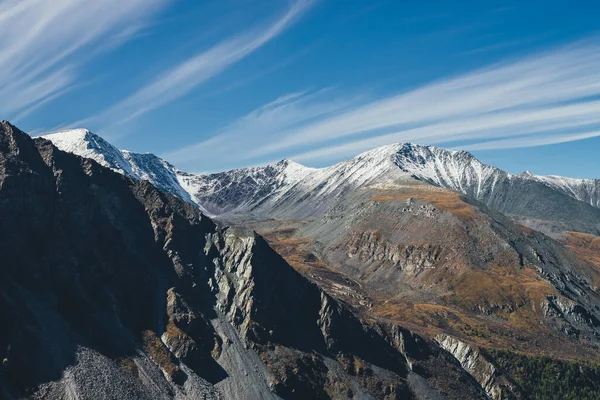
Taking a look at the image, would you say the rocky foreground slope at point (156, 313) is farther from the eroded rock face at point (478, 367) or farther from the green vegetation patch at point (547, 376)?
the green vegetation patch at point (547, 376)

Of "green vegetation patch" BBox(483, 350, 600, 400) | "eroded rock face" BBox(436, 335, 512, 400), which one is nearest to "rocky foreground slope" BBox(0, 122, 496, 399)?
"eroded rock face" BBox(436, 335, 512, 400)

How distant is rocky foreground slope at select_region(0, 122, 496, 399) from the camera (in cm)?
10250

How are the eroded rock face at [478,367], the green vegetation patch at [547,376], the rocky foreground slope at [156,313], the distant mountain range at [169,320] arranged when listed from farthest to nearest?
the green vegetation patch at [547,376] → the eroded rock face at [478,367] → the distant mountain range at [169,320] → the rocky foreground slope at [156,313]

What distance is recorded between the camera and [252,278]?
143m

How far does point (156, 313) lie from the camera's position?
127438mm

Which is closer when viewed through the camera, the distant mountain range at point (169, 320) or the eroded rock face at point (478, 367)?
the distant mountain range at point (169, 320)

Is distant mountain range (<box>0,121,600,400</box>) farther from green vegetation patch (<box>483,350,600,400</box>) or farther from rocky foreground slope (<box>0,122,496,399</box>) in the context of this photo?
green vegetation patch (<box>483,350,600,400</box>)

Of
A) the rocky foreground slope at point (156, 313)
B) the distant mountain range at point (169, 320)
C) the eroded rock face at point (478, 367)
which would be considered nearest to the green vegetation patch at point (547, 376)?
the distant mountain range at point (169, 320)

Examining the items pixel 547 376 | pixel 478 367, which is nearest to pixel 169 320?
pixel 478 367

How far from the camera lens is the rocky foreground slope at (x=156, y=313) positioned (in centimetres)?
10250

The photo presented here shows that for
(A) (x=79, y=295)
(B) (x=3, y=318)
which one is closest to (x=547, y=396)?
(A) (x=79, y=295)

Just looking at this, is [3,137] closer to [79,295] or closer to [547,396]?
[79,295]

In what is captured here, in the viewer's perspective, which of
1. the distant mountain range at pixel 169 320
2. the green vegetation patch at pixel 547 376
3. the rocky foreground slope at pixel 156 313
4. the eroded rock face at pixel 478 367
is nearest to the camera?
the rocky foreground slope at pixel 156 313

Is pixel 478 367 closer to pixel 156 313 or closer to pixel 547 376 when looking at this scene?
pixel 547 376
